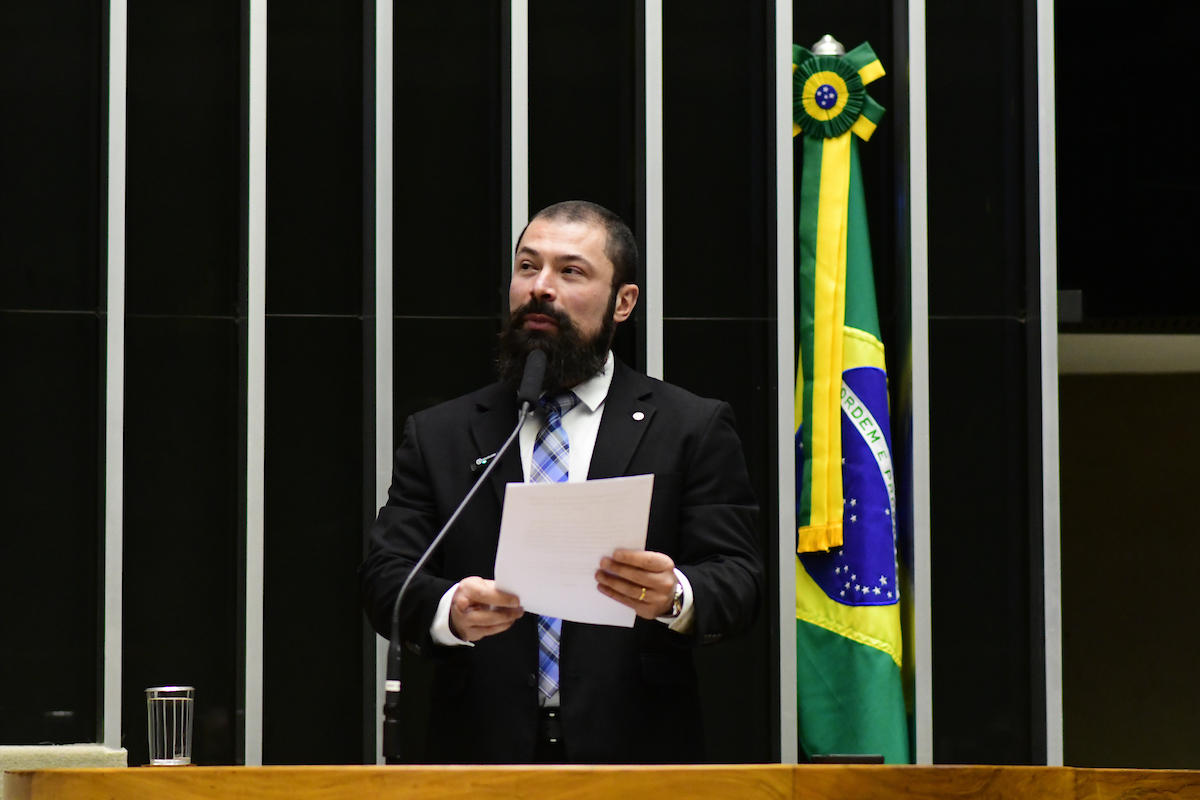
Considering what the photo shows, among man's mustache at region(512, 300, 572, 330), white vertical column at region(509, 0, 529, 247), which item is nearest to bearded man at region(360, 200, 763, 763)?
man's mustache at region(512, 300, 572, 330)

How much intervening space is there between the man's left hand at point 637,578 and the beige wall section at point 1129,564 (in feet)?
14.5

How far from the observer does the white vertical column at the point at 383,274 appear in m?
3.60

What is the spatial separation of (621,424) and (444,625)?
1.67 feet

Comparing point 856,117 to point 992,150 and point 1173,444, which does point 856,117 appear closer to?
point 992,150

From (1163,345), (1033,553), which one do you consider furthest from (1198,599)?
(1033,553)

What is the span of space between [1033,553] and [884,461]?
501 millimetres

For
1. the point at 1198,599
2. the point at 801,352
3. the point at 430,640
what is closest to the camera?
the point at 430,640

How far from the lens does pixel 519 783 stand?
1.59 metres

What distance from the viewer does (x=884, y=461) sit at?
3633 millimetres

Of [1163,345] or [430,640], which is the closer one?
[430,640]

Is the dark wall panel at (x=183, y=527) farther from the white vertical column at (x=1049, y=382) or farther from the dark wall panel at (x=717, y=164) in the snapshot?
the white vertical column at (x=1049, y=382)

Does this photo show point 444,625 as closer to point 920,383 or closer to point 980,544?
point 920,383

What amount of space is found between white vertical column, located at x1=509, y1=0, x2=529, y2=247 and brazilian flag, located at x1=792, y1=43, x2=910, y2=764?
718mm

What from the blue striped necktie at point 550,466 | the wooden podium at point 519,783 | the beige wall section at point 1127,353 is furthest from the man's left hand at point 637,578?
the beige wall section at point 1127,353
